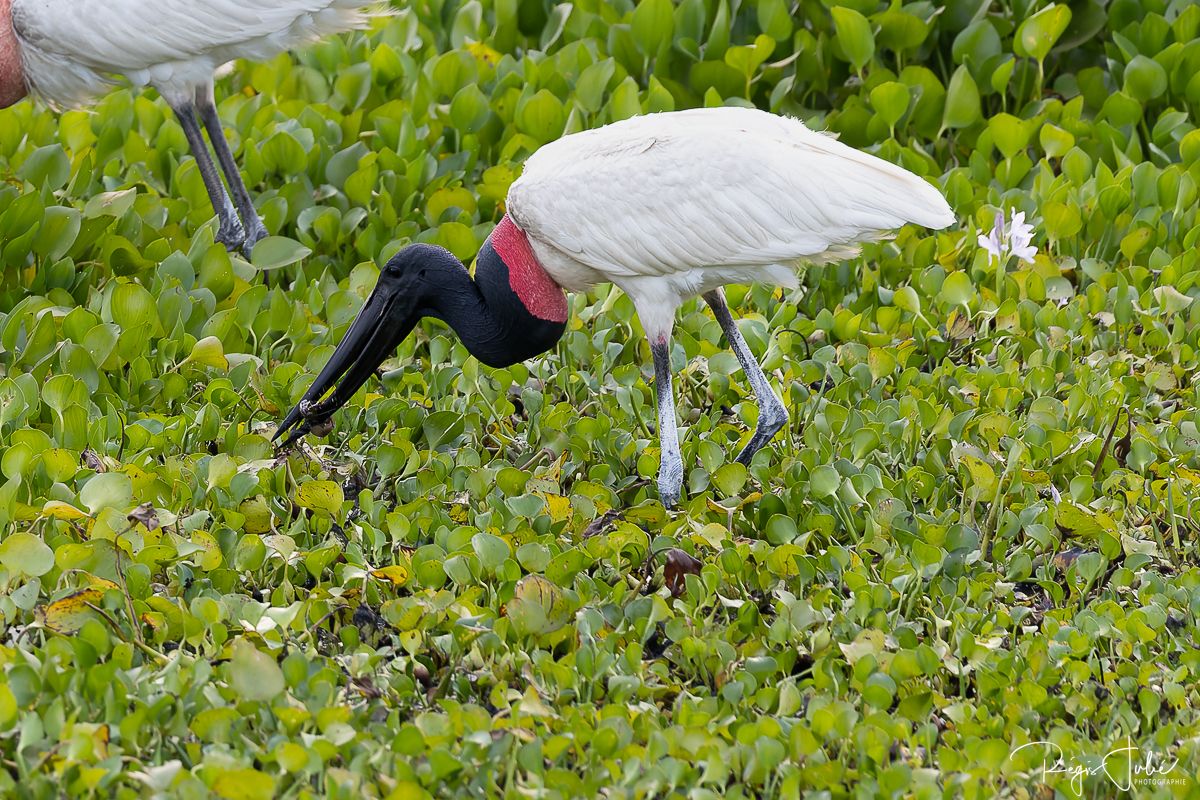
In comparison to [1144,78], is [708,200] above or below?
above

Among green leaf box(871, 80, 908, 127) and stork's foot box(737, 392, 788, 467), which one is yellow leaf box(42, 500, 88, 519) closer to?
stork's foot box(737, 392, 788, 467)

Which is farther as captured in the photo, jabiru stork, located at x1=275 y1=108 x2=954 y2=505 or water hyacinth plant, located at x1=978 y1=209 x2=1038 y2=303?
water hyacinth plant, located at x1=978 y1=209 x2=1038 y2=303

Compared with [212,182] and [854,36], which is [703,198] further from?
[854,36]

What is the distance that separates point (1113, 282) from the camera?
596 centimetres

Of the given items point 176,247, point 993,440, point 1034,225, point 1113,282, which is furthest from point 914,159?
point 176,247

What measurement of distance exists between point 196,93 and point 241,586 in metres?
2.67

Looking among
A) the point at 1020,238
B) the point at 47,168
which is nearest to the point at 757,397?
the point at 1020,238

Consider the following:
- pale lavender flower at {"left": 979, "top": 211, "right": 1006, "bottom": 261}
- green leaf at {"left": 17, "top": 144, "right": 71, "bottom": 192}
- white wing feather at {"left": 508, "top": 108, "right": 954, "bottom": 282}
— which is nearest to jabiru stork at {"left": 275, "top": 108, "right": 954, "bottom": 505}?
white wing feather at {"left": 508, "top": 108, "right": 954, "bottom": 282}

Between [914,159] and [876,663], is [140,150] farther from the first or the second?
[876,663]

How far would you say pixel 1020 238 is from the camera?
5.54m

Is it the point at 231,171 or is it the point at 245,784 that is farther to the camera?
the point at 231,171

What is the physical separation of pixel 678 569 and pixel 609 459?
81 centimetres

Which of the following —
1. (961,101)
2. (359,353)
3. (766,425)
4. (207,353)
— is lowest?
(961,101)

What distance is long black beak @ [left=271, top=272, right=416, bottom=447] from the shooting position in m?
4.77
